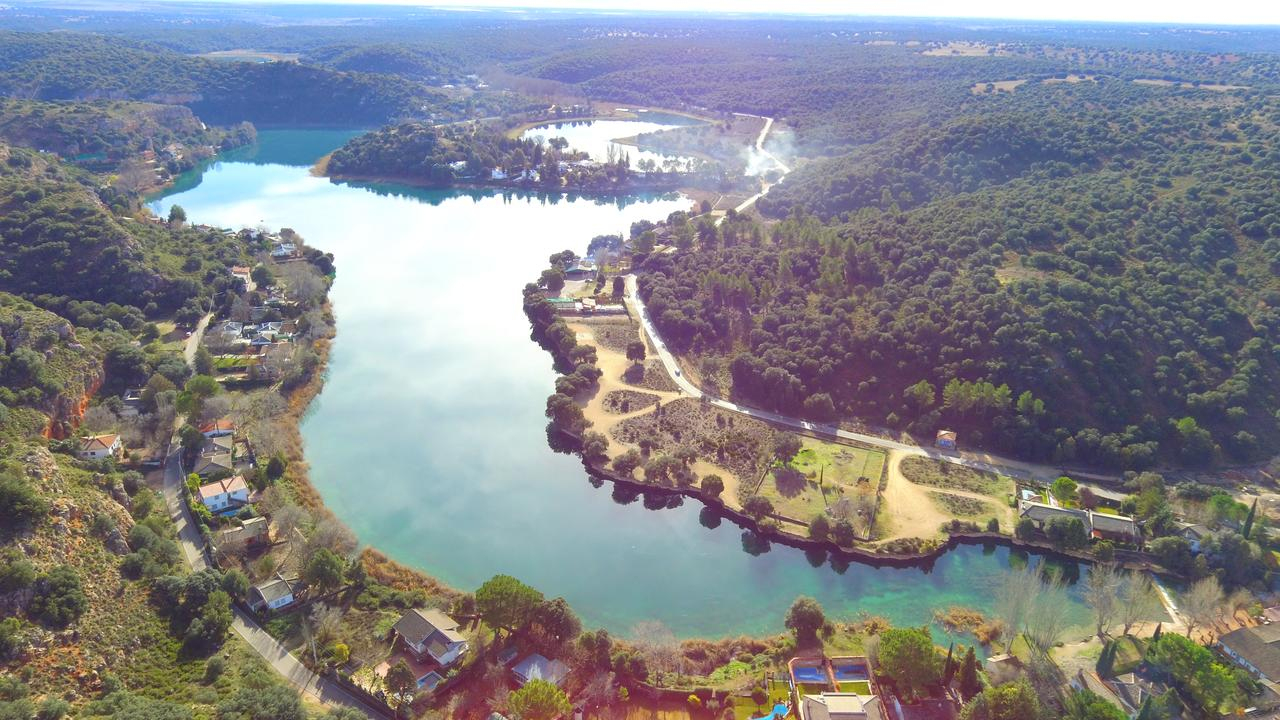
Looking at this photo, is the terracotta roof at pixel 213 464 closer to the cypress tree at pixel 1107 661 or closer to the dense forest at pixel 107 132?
the cypress tree at pixel 1107 661

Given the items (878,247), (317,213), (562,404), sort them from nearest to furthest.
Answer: (562,404) < (878,247) < (317,213)

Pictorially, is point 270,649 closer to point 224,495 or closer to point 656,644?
point 224,495

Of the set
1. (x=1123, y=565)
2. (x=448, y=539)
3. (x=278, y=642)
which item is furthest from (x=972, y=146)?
(x=278, y=642)

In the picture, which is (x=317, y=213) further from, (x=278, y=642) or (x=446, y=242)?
(x=278, y=642)

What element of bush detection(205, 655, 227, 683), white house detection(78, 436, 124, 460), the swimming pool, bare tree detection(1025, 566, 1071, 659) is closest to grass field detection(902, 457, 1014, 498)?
bare tree detection(1025, 566, 1071, 659)

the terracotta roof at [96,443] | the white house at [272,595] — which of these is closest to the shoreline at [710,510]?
the white house at [272,595]

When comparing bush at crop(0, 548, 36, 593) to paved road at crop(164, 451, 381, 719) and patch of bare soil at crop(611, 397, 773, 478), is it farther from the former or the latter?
patch of bare soil at crop(611, 397, 773, 478)

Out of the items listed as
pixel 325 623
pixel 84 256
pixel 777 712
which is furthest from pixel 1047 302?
pixel 84 256
